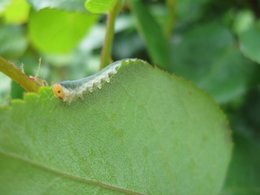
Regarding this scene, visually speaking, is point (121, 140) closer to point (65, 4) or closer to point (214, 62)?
point (65, 4)

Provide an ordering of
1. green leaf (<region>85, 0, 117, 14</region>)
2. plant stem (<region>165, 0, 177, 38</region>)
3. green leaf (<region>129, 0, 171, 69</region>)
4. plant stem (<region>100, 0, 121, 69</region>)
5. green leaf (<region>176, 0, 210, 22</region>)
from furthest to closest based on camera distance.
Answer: green leaf (<region>176, 0, 210, 22</region>) < plant stem (<region>165, 0, 177, 38</region>) < green leaf (<region>129, 0, 171, 69</region>) < plant stem (<region>100, 0, 121, 69</region>) < green leaf (<region>85, 0, 117, 14</region>)

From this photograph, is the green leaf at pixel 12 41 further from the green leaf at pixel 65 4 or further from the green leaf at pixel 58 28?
the green leaf at pixel 65 4

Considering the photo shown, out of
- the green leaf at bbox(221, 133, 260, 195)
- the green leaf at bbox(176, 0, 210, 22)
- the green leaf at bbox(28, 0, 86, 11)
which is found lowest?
the green leaf at bbox(221, 133, 260, 195)

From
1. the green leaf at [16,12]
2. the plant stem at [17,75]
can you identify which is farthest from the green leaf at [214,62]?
the plant stem at [17,75]

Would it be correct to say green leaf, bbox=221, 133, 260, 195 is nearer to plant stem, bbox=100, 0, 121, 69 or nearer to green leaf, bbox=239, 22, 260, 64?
green leaf, bbox=239, 22, 260, 64

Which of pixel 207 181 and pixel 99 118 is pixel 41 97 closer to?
pixel 99 118

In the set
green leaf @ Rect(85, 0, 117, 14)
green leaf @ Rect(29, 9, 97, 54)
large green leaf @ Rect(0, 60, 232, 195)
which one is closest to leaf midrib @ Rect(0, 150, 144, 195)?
large green leaf @ Rect(0, 60, 232, 195)

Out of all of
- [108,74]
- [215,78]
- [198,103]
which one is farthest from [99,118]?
[215,78]
